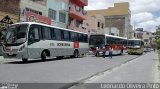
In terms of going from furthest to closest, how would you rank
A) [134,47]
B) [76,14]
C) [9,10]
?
[76,14] → [134,47] → [9,10]

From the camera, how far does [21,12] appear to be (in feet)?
115

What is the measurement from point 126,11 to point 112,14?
552cm

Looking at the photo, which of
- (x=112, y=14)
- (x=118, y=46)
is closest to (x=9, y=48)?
Result: (x=118, y=46)

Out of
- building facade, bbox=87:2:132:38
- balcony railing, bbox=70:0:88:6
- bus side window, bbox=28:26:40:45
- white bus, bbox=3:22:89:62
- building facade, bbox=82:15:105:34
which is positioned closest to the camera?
white bus, bbox=3:22:89:62

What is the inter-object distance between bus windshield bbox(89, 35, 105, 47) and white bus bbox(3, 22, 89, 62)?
863 cm

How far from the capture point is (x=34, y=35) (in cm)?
2352

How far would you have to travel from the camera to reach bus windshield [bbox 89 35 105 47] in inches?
1527

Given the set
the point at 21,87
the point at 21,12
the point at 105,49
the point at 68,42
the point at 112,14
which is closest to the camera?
the point at 21,87

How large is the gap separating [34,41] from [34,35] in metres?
0.45

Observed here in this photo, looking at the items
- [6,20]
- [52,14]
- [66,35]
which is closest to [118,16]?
[52,14]

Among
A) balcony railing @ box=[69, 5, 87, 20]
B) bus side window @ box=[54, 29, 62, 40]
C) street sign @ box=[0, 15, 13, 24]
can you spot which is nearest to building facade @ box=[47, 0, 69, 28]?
balcony railing @ box=[69, 5, 87, 20]

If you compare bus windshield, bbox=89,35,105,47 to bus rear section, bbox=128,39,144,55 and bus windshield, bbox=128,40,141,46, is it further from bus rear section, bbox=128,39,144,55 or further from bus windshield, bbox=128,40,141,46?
bus windshield, bbox=128,40,141,46

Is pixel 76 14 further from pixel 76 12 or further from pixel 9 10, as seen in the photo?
pixel 9 10

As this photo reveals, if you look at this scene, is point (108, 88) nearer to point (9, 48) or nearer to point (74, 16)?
point (9, 48)
